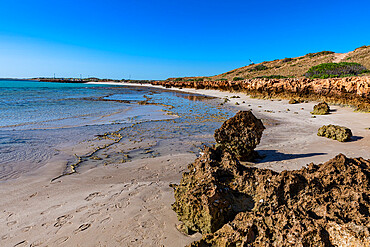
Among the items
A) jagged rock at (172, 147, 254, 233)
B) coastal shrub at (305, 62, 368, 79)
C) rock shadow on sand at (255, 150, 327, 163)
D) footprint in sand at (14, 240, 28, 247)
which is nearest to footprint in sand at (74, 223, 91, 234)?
footprint in sand at (14, 240, 28, 247)

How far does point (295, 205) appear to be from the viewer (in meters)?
2.21

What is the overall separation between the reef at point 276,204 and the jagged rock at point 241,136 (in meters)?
2.31

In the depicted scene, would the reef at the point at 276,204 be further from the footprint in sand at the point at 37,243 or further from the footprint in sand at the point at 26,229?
the footprint in sand at the point at 26,229

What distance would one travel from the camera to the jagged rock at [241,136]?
17.9ft

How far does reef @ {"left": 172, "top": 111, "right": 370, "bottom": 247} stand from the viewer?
1.86 meters

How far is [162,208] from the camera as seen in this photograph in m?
3.36

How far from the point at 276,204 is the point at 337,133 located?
638 cm

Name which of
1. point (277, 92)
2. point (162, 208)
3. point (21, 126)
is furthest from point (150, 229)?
point (277, 92)

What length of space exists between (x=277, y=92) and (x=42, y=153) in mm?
21106

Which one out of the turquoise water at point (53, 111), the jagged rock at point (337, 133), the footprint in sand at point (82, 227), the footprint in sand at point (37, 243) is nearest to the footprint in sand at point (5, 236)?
the footprint in sand at point (37, 243)

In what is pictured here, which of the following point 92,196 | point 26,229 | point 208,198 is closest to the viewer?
point 208,198

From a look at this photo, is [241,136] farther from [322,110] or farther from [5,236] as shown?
[322,110]

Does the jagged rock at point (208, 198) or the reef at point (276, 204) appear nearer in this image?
the reef at point (276, 204)

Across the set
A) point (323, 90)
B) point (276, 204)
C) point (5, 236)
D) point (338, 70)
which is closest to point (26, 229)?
point (5, 236)
